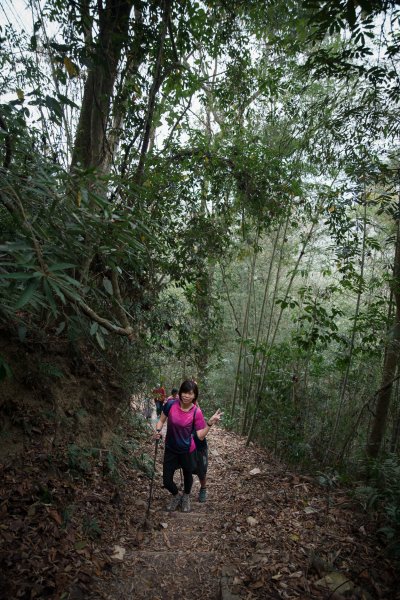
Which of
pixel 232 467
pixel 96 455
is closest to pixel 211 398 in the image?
pixel 232 467

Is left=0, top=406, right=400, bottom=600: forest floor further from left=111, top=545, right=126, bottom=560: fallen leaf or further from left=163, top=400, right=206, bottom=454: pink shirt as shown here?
left=163, top=400, right=206, bottom=454: pink shirt

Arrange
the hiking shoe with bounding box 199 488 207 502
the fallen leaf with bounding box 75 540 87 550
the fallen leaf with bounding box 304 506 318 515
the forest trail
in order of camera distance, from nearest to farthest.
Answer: the forest trail < the fallen leaf with bounding box 75 540 87 550 < the fallen leaf with bounding box 304 506 318 515 < the hiking shoe with bounding box 199 488 207 502

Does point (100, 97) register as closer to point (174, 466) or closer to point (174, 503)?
point (174, 466)

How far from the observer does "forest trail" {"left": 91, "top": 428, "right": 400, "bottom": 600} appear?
2.48 meters

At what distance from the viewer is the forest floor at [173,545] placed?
2.36m

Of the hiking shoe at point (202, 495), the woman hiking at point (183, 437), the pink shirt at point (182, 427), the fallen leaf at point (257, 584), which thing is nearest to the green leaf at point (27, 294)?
the fallen leaf at point (257, 584)

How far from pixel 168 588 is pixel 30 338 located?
2.36 m

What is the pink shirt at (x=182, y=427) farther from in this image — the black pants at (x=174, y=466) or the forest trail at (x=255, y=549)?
the forest trail at (x=255, y=549)

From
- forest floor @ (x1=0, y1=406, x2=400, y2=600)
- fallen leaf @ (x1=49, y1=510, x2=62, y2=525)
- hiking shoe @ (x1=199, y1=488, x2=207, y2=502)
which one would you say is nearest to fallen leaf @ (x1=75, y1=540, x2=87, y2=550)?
forest floor @ (x1=0, y1=406, x2=400, y2=600)

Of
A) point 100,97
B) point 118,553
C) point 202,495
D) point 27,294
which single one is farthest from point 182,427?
point 100,97

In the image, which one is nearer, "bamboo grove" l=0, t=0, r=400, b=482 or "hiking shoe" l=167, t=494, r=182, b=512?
"bamboo grove" l=0, t=0, r=400, b=482

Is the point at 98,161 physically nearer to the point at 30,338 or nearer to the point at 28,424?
the point at 30,338

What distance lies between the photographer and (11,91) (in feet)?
12.8

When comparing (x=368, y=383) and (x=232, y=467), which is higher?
(x=368, y=383)
